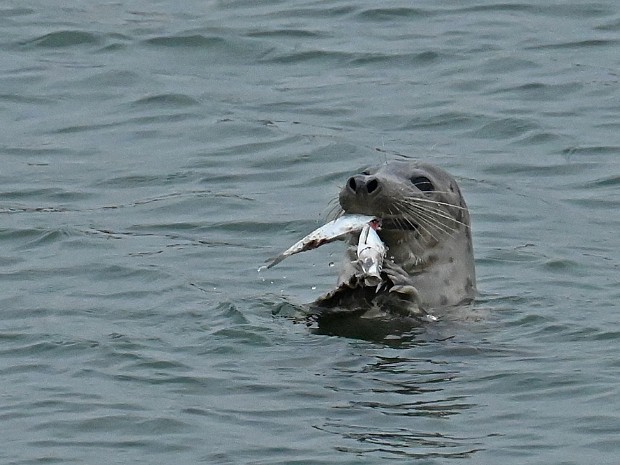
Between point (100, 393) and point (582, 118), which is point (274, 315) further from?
point (582, 118)

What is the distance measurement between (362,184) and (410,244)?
0.71 m

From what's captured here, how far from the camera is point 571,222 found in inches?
504

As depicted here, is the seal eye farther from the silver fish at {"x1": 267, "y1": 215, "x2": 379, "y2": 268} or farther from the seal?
the silver fish at {"x1": 267, "y1": 215, "x2": 379, "y2": 268}

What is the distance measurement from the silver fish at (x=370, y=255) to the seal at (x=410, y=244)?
0.07 meters

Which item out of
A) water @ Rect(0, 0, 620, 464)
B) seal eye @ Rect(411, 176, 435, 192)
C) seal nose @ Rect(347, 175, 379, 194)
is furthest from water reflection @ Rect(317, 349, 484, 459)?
seal eye @ Rect(411, 176, 435, 192)

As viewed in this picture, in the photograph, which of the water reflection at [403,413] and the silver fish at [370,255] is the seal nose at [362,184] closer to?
the silver fish at [370,255]

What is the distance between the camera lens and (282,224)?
Result: 1274 centimetres

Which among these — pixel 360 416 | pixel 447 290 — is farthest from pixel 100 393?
pixel 447 290

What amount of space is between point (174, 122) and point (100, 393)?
7.16m

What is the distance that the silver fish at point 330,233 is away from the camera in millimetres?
9281

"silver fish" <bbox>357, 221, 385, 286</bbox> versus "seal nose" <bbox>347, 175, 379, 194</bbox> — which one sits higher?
"seal nose" <bbox>347, 175, 379, 194</bbox>

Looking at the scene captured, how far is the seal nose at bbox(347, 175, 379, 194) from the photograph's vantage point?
9.48 meters

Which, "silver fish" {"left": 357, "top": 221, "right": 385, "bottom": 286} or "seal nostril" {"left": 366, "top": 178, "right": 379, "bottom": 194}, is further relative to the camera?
"seal nostril" {"left": 366, "top": 178, "right": 379, "bottom": 194}

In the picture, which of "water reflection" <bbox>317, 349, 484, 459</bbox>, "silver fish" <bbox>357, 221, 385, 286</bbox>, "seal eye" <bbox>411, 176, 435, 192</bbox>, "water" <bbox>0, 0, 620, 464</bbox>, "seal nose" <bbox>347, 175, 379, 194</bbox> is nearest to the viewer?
"water reflection" <bbox>317, 349, 484, 459</bbox>
